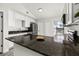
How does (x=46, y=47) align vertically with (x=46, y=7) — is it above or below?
below

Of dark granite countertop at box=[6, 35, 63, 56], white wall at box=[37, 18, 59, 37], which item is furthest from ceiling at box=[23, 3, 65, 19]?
white wall at box=[37, 18, 59, 37]

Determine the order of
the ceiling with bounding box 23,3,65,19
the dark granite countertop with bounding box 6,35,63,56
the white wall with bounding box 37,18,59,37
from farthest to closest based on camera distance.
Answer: the white wall with bounding box 37,18,59,37 → the ceiling with bounding box 23,3,65,19 → the dark granite countertop with bounding box 6,35,63,56

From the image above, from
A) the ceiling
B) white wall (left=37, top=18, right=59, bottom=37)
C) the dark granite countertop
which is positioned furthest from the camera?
white wall (left=37, top=18, right=59, bottom=37)

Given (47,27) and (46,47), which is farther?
(47,27)

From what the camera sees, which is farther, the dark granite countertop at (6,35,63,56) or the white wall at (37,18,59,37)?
the white wall at (37,18,59,37)

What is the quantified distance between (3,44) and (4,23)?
929 mm

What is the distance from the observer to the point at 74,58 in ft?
2.52

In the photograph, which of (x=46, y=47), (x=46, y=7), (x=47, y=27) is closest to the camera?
(x=46, y=47)

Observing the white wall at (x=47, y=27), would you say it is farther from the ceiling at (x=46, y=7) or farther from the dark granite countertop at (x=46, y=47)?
the dark granite countertop at (x=46, y=47)

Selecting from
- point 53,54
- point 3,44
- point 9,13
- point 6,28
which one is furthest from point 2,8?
point 53,54

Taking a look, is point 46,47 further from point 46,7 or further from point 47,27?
point 47,27

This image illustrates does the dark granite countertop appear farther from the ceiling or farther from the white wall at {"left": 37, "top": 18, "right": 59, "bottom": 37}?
the white wall at {"left": 37, "top": 18, "right": 59, "bottom": 37}

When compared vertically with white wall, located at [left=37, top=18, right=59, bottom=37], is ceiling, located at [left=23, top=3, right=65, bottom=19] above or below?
above

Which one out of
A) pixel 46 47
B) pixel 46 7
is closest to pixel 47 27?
pixel 46 7
